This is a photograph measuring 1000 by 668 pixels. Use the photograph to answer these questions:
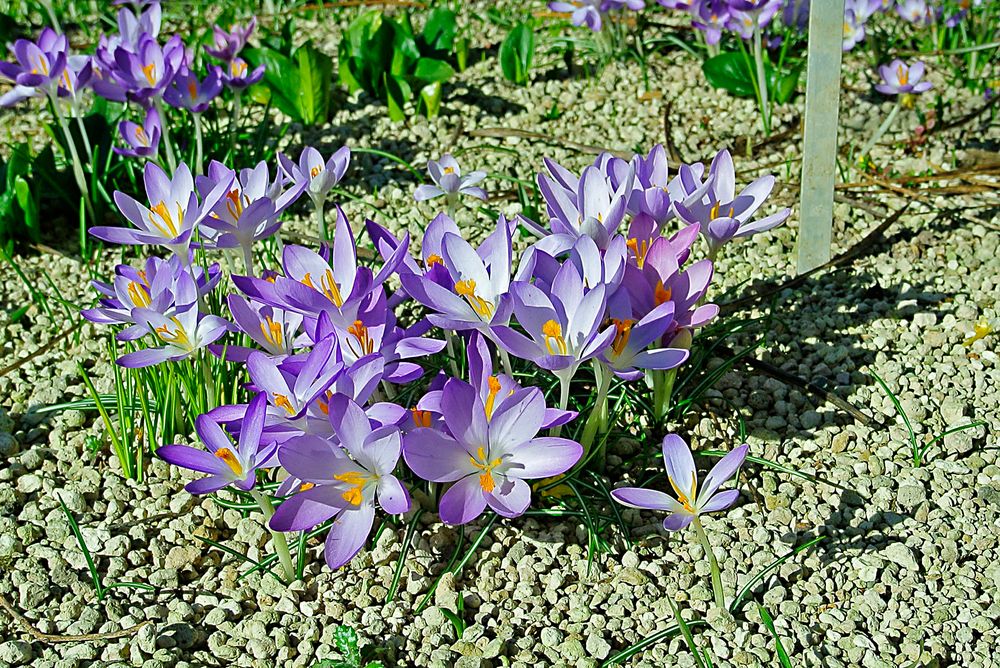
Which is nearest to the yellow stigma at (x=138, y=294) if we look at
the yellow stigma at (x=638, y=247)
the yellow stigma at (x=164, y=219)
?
the yellow stigma at (x=164, y=219)

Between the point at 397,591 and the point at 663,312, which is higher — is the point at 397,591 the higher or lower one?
the lower one

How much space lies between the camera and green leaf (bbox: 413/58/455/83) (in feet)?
10.1

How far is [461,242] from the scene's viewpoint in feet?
5.22

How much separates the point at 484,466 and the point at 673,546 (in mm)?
433

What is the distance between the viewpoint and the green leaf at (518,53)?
3182 millimetres

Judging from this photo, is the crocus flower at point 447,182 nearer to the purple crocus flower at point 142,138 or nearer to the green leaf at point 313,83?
the purple crocus flower at point 142,138

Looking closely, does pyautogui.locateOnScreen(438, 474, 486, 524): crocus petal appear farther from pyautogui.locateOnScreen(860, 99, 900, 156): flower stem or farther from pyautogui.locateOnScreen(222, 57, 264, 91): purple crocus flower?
pyautogui.locateOnScreen(860, 99, 900, 156): flower stem

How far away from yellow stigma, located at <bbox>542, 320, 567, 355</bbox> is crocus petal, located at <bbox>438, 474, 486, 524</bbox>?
22 cm

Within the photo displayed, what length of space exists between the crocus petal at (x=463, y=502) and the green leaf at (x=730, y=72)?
1.95 metres

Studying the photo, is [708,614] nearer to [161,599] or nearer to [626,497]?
[626,497]

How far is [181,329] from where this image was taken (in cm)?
167

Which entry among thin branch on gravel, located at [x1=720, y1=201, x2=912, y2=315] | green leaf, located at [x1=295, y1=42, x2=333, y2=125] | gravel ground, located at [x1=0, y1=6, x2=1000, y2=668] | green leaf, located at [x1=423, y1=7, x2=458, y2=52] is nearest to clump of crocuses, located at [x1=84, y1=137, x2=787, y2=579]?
gravel ground, located at [x1=0, y1=6, x2=1000, y2=668]

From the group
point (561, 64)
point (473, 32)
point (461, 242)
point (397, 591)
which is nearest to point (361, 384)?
point (461, 242)

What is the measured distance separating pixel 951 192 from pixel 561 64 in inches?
52.0
